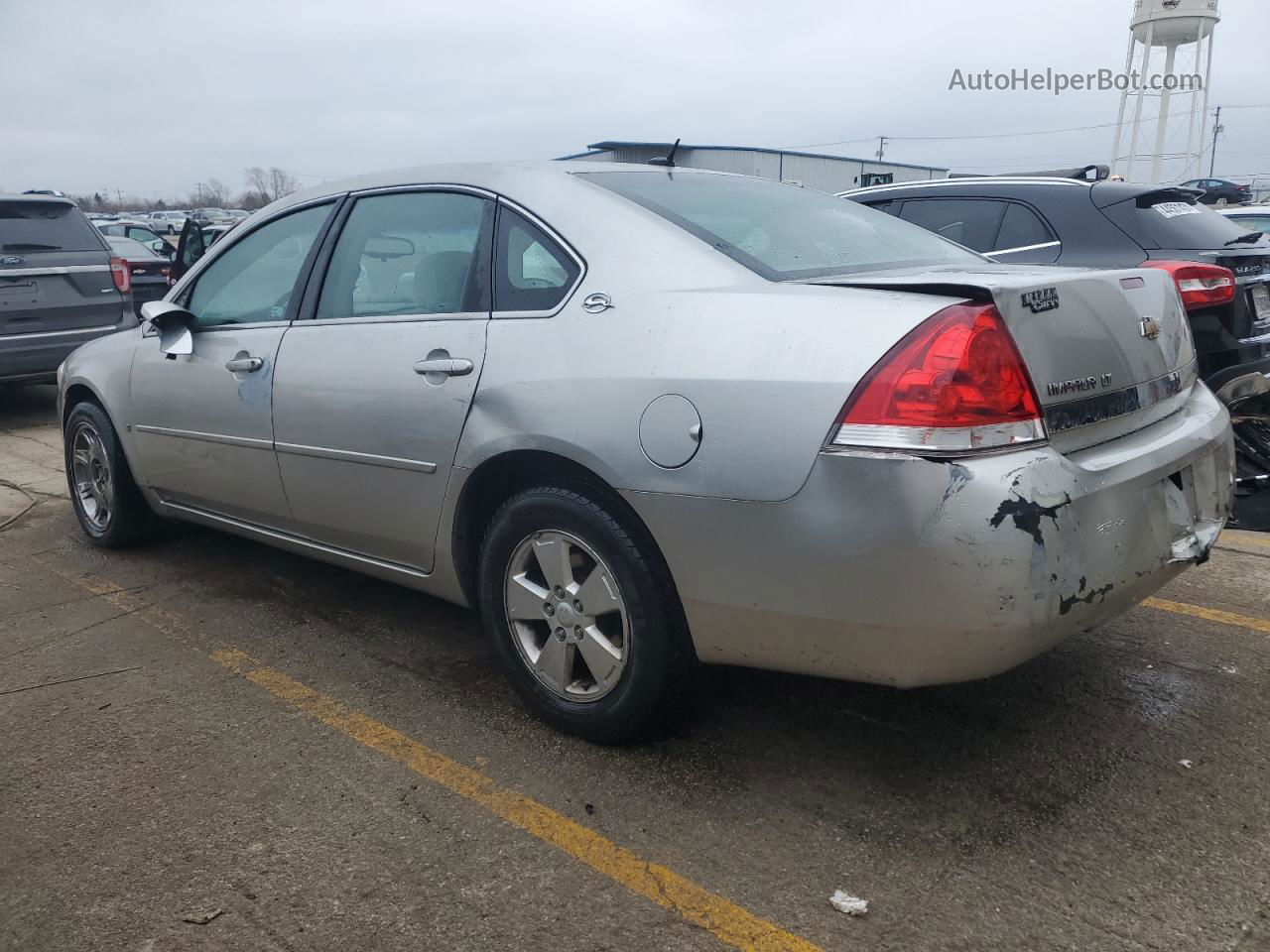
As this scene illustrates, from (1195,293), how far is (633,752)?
Result: 3.47 m

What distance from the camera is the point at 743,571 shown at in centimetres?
230

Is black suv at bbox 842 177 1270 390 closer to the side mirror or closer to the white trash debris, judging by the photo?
the white trash debris

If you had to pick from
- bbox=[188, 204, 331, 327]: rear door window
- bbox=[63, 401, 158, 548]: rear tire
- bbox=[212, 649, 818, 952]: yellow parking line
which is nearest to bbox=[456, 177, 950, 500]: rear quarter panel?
bbox=[212, 649, 818, 952]: yellow parking line

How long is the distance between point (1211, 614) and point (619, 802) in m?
2.35

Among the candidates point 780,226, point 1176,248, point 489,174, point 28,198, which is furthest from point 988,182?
point 28,198

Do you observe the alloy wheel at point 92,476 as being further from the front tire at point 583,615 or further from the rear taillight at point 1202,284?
the rear taillight at point 1202,284

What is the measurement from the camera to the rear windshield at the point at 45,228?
7.78 meters

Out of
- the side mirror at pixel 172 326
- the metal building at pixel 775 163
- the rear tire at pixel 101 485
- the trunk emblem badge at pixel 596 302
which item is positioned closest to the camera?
the trunk emblem badge at pixel 596 302

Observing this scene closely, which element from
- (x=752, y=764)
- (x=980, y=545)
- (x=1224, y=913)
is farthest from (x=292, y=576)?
(x=1224, y=913)

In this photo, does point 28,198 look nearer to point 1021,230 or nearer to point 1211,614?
point 1021,230

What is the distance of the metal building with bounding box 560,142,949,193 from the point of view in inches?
1344

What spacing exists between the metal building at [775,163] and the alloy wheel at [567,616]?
30333 millimetres

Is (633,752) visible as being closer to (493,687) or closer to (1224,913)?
(493,687)

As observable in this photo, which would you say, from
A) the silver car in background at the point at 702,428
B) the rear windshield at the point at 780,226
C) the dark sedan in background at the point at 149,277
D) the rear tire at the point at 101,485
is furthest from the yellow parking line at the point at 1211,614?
the dark sedan in background at the point at 149,277
